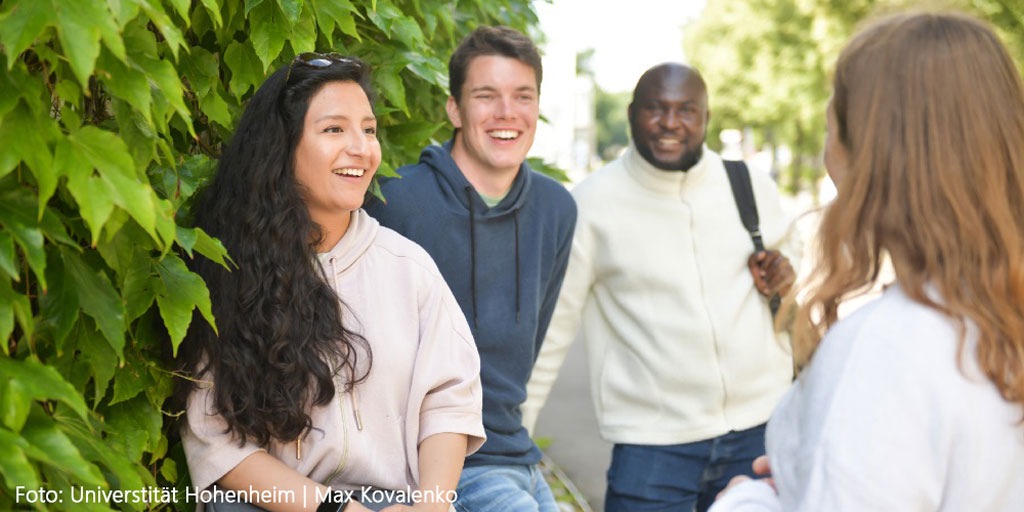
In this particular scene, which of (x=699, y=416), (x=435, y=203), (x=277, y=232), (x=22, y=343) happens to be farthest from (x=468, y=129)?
(x=22, y=343)

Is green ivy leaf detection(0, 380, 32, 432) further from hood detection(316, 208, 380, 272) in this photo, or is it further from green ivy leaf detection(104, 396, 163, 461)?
hood detection(316, 208, 380, 272)

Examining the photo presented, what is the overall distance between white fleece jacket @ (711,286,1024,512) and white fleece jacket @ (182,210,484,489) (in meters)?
1.22

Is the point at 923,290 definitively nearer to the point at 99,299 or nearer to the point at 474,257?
the point at 99,299

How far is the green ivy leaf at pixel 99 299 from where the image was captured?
2.10 meters

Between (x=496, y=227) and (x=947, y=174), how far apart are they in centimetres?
186

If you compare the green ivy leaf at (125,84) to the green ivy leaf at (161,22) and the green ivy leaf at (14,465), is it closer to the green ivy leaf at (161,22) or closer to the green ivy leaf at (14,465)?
the green ivy leaf at (161,22)

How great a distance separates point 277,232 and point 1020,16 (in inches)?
864

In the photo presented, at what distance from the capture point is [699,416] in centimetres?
407

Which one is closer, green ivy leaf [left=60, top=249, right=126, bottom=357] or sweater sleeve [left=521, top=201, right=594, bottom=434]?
green ivy leaf [left=60, top=249, right=126, bottom=357]

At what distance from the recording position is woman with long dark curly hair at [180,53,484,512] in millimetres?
2631

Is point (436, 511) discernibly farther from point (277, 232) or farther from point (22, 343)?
point (22, 343)

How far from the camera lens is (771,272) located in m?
4.15

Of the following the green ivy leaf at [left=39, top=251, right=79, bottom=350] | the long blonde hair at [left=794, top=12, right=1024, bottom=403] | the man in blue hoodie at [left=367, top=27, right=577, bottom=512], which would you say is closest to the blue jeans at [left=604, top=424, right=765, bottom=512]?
the man in blue hoodie at [left=367, top=27, right=577, bottom=512]

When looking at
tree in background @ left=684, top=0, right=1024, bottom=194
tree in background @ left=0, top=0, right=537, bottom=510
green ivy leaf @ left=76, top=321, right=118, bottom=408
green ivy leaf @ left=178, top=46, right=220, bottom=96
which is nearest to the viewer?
tree in background @ left=0, top=0, right=537, bottom=510
